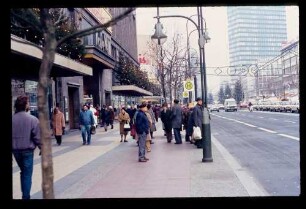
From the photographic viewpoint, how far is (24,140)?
21.4 ft

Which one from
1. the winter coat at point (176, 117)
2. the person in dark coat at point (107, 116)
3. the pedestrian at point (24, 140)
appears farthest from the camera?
the person in dark coat at point (107, 116)

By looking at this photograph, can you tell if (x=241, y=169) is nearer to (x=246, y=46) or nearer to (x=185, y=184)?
(x=185, y=184)

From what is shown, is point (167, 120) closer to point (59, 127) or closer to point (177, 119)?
point (177, 119)

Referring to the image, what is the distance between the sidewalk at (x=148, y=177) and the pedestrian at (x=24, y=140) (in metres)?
0.97

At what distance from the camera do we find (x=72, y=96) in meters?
29.9

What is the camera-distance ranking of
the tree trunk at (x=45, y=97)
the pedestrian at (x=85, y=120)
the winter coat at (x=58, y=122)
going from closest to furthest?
the tree trunk at (x=45, y=97), the winter coat at (x=58, y=122), the pedestrian at (x=85, y=120)

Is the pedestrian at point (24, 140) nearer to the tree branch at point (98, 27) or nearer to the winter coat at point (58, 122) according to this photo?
the tree branch at point (98, 27)

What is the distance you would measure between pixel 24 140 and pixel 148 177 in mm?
3444

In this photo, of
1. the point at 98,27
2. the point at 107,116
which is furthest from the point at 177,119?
the point at 107,116

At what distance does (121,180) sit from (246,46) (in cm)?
7091

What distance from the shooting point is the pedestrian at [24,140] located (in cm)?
653

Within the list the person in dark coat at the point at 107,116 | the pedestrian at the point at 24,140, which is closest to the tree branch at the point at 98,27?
the pedestrian at the point at 24,140

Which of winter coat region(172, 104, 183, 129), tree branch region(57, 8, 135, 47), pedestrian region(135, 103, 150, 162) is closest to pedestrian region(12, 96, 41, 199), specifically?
tree branch region(57, 8, 135, 47)
